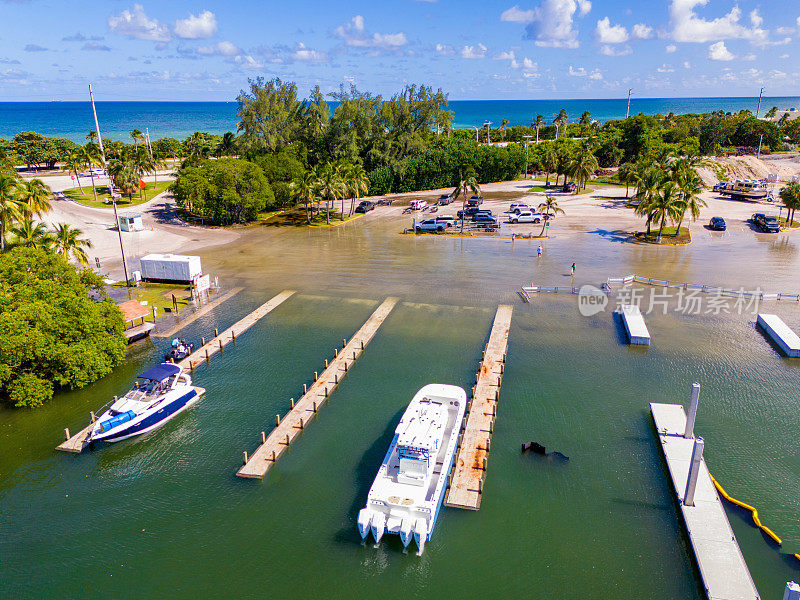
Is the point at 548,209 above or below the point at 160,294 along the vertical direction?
above

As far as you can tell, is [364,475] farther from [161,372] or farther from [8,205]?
[8,205]

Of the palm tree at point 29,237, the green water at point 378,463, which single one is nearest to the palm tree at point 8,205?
the palm tree at point 29,237

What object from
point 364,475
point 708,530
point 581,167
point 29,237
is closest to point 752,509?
point 708,530

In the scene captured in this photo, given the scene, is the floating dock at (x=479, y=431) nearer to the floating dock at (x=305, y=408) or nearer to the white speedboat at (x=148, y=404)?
the floating dock at (x=305, y=408)

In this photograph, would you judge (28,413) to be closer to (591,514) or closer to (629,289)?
(591,514)

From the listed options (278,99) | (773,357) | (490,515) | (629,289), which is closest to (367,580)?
(490,515)

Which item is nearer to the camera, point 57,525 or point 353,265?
point 57,525
